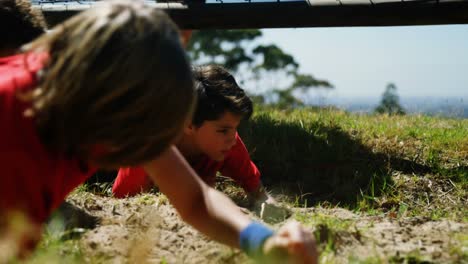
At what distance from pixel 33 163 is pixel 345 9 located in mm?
2504

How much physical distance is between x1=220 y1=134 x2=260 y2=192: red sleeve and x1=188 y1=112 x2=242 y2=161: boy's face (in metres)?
0.23

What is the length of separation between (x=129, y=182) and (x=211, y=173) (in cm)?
53

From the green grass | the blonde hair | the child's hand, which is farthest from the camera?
the green grass

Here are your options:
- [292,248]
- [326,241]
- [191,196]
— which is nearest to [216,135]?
[326,241]

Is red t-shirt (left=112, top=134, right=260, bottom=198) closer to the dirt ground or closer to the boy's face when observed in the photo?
the boy's face

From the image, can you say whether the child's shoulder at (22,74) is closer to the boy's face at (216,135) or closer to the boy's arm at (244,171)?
the boy's face at (216,135)

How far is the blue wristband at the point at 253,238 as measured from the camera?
1.45 m

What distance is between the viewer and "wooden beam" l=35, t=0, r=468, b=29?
3.26 m

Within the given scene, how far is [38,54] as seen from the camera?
135 cm

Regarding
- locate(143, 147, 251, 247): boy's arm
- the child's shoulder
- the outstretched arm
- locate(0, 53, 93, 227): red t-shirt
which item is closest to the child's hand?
the outstretched arm

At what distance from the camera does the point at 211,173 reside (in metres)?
3.57

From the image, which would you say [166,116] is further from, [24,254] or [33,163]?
[24,254]

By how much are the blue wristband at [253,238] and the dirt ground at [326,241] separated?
291 mm

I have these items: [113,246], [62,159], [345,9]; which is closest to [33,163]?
[62,159]
